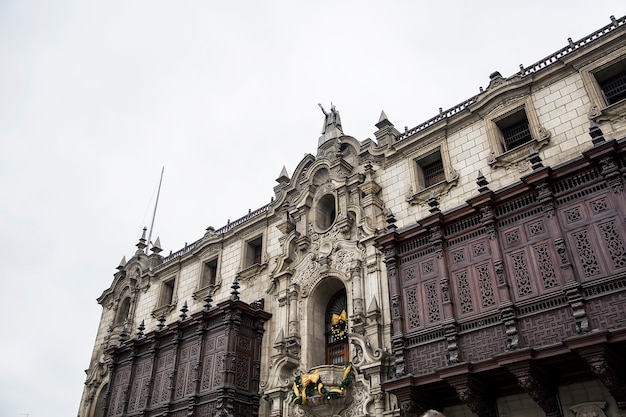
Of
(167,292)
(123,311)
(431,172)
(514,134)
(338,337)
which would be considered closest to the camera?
(514,134)

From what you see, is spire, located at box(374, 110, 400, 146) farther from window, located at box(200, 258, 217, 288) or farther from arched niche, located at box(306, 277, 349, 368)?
window, located at box(200, 258, 217, 288)

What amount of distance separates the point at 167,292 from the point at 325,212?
1106 centimetres

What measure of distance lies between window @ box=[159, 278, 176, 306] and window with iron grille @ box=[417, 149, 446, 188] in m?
15.1

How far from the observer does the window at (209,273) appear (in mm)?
26453

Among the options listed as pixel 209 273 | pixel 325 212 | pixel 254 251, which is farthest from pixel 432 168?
pixel 209 273

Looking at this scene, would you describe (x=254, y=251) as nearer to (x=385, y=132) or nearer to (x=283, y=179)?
(x=283, y=179)

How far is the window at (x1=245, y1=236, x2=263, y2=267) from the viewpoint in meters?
25.1

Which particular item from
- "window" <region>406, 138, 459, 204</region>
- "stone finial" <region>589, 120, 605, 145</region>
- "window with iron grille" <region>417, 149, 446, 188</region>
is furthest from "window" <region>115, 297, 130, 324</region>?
"stone finial" <region>589, 120, 605, 145</region>

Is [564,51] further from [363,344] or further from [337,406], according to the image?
[337,406]

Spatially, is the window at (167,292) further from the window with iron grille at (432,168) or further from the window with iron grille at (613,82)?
the window with iron grille at (613,82)

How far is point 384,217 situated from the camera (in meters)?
20.0

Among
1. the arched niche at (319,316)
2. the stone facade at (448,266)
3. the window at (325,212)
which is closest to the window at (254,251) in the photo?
the stone facade at (448,266)

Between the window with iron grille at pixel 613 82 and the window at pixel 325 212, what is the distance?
10.7 m

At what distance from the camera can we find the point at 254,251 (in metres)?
25.8
